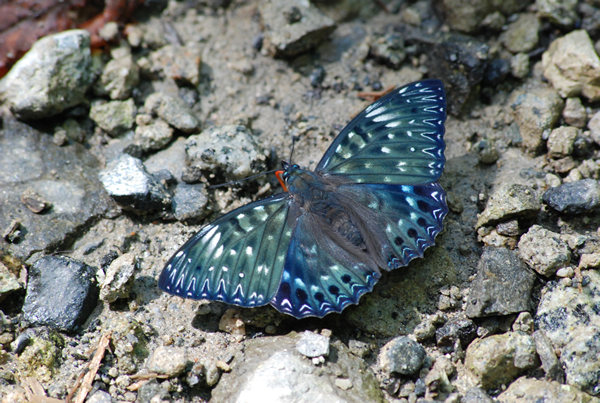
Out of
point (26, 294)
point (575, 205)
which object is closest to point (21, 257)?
point (26, 294)

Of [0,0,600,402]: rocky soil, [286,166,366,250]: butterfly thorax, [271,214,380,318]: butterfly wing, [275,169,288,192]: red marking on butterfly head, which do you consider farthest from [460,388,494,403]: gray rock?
[275,169,288,192]: red marking on butterfly head

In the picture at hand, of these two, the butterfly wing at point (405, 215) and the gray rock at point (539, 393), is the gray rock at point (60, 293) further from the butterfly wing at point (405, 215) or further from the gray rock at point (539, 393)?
the gray rock at point (539, 393)

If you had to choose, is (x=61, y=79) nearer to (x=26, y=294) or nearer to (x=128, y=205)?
(x=128, y=205)

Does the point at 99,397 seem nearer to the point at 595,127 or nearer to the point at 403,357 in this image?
the point at 403,357

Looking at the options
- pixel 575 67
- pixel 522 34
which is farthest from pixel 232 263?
pixel 522 34

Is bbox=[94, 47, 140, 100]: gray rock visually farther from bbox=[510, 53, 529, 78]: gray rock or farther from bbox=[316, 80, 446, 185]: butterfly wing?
bbox=[510, 53, 529, 78]: gray rock

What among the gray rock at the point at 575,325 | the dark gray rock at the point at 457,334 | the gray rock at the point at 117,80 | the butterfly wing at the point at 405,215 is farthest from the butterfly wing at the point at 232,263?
the gray rock at the point at 117,80
